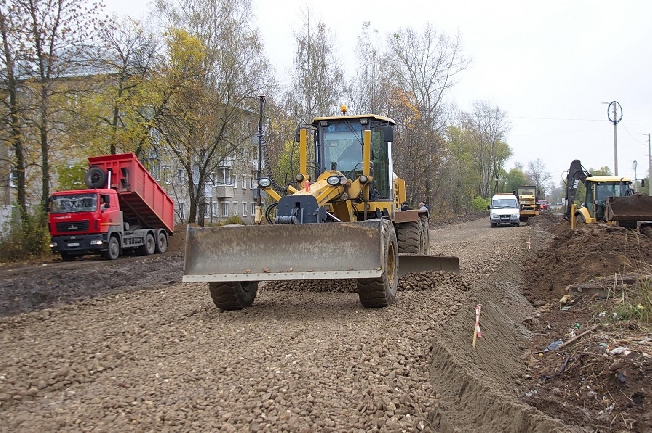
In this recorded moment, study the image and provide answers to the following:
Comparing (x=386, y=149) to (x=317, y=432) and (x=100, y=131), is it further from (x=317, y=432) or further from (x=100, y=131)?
(x=100, y=131)

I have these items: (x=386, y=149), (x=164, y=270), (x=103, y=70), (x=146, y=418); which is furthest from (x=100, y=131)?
(x=146, y=418)

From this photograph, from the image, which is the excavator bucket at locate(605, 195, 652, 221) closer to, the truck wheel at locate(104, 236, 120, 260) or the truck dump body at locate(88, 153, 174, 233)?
the truck dump body at locate(88, 153, 174, 233)

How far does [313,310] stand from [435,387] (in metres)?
3.27

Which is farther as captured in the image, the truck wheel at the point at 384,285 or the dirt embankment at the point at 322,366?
the truck wheel at the point at 384,285

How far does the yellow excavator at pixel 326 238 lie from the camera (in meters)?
7.86

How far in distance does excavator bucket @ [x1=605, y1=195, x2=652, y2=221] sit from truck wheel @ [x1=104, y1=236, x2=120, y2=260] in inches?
607

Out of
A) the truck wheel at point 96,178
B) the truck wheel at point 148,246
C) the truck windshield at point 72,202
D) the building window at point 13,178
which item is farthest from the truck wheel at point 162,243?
the building window at point 13,178

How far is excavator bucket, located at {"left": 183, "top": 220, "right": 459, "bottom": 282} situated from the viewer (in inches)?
307

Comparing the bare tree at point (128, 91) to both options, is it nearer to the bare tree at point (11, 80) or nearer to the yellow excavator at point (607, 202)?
the bare tree at point (11, 80)

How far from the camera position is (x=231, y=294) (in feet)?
27.5

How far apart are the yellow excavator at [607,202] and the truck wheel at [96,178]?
15919mm

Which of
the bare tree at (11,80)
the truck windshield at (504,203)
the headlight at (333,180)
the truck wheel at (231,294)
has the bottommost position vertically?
the truck wheel at (231,294)

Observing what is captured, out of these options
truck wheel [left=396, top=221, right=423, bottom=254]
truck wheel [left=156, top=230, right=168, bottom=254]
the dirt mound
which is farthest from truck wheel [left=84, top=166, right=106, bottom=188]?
the dirt mound

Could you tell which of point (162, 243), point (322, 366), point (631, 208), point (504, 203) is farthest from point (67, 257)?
point (504, 203)
